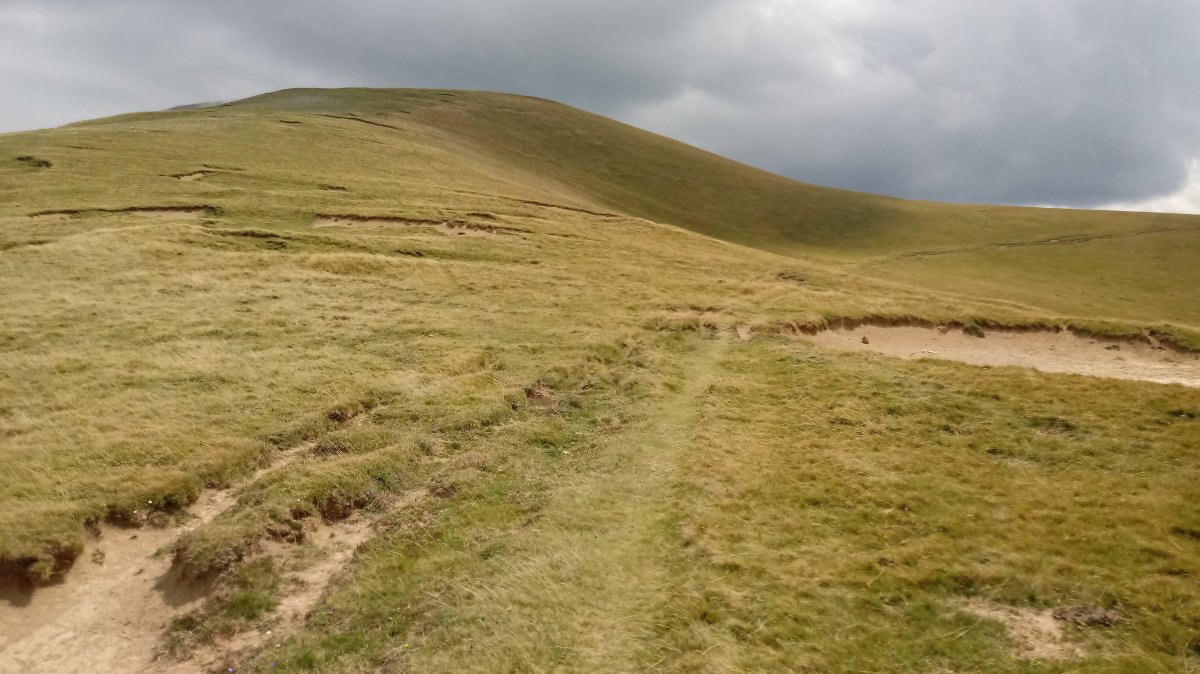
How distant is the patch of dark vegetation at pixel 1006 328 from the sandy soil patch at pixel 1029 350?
28 centimetres

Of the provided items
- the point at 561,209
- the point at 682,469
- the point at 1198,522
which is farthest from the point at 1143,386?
the point at 561,209

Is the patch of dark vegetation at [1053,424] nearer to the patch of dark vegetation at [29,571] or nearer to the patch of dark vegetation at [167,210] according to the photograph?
the patch of dark vegetation at [29,571]

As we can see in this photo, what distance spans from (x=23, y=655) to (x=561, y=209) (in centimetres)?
4570

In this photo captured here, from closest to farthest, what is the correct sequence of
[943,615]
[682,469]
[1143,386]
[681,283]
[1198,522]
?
[943,615], [1198,522], [682,469], [1143,386], [681,283]

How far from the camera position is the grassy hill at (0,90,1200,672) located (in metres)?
11.0

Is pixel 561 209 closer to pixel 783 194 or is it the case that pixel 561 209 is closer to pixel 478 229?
pixel 478 229

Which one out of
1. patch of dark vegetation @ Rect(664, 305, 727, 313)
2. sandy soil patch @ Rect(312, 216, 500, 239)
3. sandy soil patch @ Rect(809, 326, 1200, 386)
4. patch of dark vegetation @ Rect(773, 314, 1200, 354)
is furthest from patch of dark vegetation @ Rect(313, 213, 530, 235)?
sandy soil patch @ Rect(809, 326, 1200, 386)

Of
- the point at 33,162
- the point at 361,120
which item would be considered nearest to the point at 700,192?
the point at 361,120

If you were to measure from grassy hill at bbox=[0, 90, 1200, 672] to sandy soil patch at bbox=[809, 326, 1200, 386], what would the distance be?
1.31m

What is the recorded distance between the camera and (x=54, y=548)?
12969 millimetres

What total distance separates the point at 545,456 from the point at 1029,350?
74.6 feet

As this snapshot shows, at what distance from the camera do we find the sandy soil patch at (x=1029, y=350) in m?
25.9

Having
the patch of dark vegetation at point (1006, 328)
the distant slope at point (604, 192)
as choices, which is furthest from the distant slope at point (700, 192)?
the patch of dark vegetation at point (1006, 328)

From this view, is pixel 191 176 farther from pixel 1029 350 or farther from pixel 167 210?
pixel 1029 350
